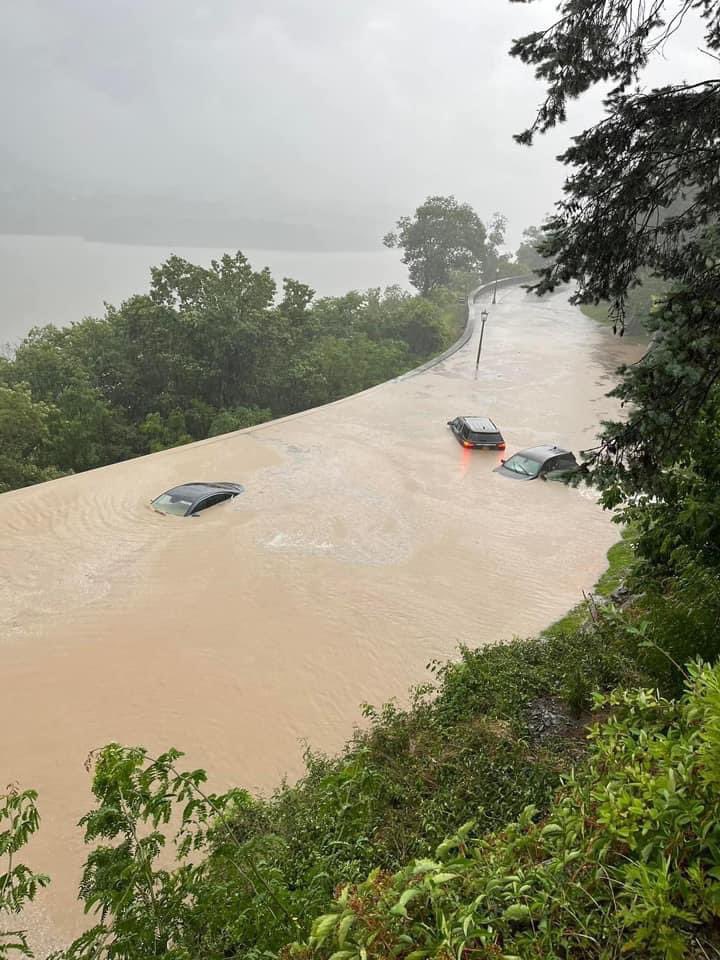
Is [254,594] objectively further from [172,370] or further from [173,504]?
[172,370]

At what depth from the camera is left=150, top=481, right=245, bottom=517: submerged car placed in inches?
569

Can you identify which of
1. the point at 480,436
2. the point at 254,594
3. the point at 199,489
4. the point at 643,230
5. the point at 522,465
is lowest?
the point at 522,465

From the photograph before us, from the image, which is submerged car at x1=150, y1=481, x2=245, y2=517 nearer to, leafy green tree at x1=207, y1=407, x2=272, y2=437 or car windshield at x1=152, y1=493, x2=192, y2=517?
car windshield at x1=152, y1=493, x2=192, y2=517

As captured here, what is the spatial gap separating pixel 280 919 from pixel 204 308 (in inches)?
1047

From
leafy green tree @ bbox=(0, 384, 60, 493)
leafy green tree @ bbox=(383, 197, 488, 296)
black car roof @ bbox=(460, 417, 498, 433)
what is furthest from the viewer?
leafy green tree @ bbox=(383, 197, 488, 296)

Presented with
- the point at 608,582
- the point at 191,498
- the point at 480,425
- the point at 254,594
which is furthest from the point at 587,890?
the point at 480,425

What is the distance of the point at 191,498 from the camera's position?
14664 mm

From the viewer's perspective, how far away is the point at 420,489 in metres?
16.7

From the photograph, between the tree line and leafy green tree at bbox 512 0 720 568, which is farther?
the tree line

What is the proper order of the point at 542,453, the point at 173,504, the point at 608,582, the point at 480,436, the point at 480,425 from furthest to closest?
the point at 480,425, the point at 480,436, the point at 542,453, the point at 173,504, the point at 608,582

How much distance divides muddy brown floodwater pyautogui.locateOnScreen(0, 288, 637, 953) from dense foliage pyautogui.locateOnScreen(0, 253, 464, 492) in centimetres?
534

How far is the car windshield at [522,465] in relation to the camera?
57.0ft

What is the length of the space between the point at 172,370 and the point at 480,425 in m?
14.7

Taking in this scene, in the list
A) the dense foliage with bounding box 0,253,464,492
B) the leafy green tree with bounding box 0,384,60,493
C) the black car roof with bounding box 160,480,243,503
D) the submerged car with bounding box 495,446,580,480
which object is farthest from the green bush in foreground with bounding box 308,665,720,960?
the dense foliage with bounding box 0,253,464,492
